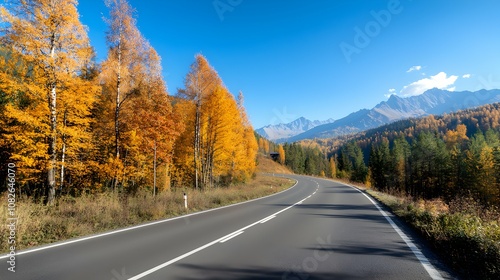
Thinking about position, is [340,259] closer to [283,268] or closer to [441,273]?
[283,268]

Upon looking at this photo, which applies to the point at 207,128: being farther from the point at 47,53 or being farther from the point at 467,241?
the point at 467,241

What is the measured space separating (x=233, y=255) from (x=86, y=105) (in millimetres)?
12805

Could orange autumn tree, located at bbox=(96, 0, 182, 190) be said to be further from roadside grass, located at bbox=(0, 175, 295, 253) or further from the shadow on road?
the shadow on road

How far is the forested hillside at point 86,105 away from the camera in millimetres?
11359

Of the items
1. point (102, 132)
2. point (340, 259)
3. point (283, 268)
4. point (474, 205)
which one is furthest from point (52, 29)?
point (474, 205)

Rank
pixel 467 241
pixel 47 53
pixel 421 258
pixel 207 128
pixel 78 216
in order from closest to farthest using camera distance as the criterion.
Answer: pixel 421 258 → pixel 467 241 → pixel 78 216 → pixel 47 53 → pixel 207 128

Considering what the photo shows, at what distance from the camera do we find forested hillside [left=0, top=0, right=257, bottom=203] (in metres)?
11.4

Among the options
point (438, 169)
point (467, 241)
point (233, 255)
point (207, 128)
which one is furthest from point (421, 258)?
point (438, 169)

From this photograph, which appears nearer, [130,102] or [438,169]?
[130,102]

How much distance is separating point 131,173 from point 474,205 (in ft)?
66.9

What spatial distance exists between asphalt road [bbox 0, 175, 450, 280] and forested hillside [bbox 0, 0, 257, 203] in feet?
22.4

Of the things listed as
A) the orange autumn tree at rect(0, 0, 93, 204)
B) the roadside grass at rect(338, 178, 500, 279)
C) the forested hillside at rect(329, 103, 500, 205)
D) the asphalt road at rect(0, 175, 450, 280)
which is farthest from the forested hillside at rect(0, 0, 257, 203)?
the forested hillside at rect(329, 103, 500, 205)

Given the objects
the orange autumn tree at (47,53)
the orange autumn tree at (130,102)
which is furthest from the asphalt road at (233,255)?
the orange autumn tree at (130,102)

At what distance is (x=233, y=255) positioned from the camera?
575 centimetres
